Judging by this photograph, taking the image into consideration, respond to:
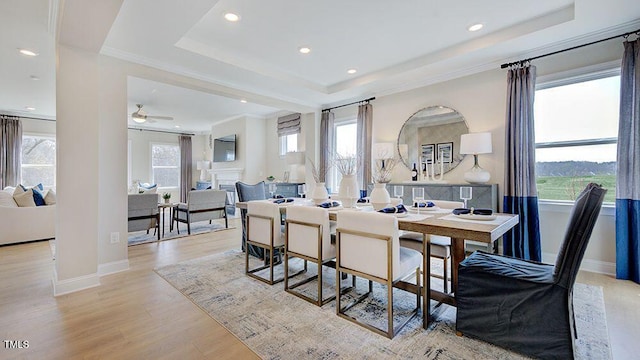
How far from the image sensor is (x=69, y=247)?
105 inches

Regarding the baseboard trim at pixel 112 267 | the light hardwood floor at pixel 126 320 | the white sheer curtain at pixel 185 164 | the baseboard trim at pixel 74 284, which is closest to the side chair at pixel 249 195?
the light hardwood floor at pixel 126 320

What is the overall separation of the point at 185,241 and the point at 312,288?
2881 millimetres

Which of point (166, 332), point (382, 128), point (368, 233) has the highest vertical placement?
point (382, 128)

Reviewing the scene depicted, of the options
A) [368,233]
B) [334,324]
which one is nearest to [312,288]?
[334,324]

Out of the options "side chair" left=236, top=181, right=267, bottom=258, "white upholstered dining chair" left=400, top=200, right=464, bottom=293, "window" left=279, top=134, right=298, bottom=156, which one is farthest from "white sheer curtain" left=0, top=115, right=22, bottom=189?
"white upholstered dining chair" left=400, top=200, right=464, bottom=293

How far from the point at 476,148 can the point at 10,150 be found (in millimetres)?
9543

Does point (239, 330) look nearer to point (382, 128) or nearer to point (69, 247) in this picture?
point (69, 247)

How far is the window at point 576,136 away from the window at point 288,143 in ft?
15.3

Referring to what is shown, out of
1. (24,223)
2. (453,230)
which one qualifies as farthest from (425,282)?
(24,223)

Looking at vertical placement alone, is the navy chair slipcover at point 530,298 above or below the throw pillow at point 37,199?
below

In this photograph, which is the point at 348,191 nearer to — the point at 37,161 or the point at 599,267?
the point at 599,267

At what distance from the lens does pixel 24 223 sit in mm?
4449

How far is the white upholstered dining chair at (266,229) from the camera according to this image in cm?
279

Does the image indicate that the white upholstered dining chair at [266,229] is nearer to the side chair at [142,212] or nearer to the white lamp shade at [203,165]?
the side chair at [142,212]
